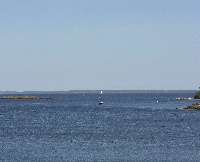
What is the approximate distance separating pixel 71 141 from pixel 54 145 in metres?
4.45

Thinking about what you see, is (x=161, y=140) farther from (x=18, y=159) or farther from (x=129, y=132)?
(x=18, y=159)

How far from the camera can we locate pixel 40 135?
67250 millimetres

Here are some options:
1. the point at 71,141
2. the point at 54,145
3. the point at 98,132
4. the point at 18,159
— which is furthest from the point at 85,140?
the point at 18,159

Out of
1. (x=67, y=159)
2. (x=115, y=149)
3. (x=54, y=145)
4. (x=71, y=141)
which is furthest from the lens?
(x=71, y=141)

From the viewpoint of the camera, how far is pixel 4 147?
53500 millimetres

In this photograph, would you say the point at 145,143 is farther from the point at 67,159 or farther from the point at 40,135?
the point at 40,135

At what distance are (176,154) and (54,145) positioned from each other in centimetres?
1668

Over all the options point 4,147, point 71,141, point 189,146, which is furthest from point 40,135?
point 189,146

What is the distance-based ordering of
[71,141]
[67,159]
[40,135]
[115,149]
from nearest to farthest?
[67,159], [115,149], [71,141], [40,135]

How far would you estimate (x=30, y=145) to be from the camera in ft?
182

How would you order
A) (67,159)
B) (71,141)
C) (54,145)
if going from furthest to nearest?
(71,141)
(54,145)
(67,159)

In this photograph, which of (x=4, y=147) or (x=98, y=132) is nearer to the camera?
(x=4, y=147)

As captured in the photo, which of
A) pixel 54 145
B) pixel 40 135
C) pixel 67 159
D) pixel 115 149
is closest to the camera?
pixel 67 159

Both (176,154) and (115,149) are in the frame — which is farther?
(115,149)
